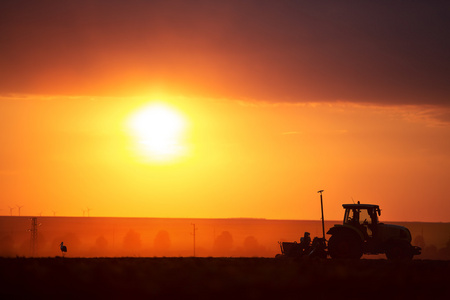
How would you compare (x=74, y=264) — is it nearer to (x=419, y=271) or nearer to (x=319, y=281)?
(x=319, y=281)

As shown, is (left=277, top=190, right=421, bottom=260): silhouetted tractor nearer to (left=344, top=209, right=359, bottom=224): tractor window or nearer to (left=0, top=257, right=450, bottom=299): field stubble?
(left=344, top=209, right=359, bottom=224): tractor window

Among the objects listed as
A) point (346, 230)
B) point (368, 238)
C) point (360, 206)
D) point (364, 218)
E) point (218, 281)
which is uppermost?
point (360, 206)

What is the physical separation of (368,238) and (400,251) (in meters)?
1.67

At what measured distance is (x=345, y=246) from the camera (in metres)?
35.4

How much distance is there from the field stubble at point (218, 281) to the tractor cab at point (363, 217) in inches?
253

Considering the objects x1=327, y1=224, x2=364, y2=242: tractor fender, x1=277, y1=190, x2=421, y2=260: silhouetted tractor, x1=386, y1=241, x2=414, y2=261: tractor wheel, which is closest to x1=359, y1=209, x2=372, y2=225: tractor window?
x1=277, y1=190, x2=421, y2=260: silhouetted tractor

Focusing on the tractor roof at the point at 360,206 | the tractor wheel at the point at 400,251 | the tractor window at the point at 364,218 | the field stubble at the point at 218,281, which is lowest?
the field stubble at the point at 218,281

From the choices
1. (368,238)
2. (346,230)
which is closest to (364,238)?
(368,238)

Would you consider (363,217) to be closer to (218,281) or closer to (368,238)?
(368,238)

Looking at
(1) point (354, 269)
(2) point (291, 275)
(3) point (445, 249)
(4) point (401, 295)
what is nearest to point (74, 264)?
(2) point (291, 275)

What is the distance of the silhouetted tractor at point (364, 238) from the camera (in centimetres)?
3528

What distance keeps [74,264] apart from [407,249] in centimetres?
1626

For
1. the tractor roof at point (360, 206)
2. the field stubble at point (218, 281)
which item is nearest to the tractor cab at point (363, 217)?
the tractor roof at point (360, 206)

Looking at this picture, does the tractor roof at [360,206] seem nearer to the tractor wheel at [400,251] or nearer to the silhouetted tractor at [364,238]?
the silhouetted tractor at [364,238]
